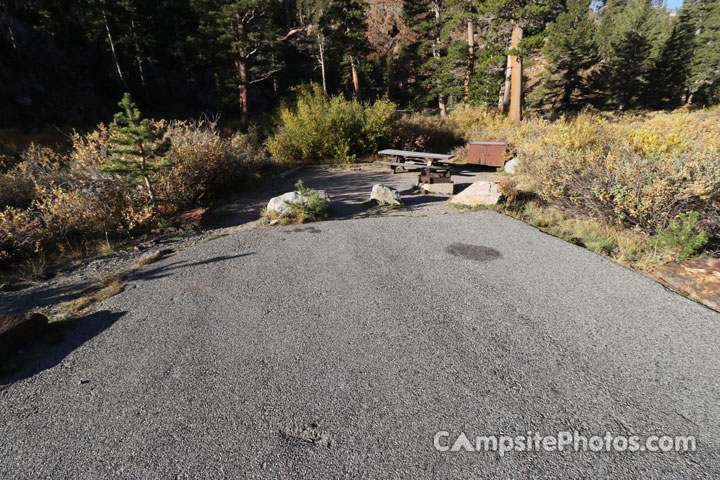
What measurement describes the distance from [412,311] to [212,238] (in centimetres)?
403

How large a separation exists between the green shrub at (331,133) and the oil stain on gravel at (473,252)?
8.86 metres

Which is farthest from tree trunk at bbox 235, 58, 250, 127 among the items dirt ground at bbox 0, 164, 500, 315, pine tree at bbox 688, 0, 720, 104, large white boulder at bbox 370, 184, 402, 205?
pine tree at bbox 688, 0, 720, 104

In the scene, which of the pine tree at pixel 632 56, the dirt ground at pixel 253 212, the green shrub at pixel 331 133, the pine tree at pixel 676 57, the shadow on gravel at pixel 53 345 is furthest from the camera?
the pine tree at pixel 676 57

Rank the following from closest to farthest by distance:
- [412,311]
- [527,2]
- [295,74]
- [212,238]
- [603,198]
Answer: [412,311] < [603,198] < [212,238] < [527,2] < [295,74]

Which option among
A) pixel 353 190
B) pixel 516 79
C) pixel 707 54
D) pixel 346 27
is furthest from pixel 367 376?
pixel 707 54

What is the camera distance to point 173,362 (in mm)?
2598

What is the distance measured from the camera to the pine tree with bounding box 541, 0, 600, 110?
26.0 metres

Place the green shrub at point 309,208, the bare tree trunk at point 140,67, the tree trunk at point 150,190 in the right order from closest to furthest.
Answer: the tree trunk at point 150,190, the green shrub at point 309,208, the bare tree trunk at point 140,67

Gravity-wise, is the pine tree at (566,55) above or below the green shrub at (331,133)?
above

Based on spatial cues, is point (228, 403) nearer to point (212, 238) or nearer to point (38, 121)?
point (212, 238)

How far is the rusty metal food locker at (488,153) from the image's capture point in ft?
33.3

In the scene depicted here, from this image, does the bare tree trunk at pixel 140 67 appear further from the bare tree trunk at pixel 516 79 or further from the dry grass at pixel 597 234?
the dry grass at pixel 597 234

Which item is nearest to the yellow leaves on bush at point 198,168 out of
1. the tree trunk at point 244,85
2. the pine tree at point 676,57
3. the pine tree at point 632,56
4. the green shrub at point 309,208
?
the green shrub at point 309,208

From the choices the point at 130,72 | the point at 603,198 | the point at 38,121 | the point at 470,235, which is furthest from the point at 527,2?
the point at 130,72
